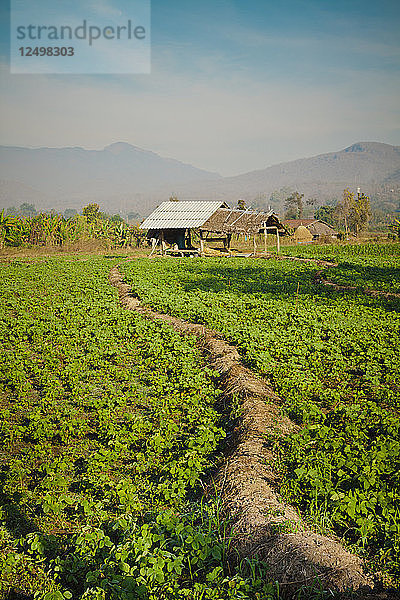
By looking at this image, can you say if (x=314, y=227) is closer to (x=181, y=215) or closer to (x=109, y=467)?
(x=181, y=215)

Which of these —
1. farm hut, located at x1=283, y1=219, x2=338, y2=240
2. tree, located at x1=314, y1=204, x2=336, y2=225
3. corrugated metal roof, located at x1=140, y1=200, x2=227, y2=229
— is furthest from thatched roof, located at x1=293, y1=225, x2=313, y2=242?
tree, located at x1=314, y1=204, x2=336, y2=225

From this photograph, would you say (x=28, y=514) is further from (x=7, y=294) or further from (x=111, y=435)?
(x=7, y=294)

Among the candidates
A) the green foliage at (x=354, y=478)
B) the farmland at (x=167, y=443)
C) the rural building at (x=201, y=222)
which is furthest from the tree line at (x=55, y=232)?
the green foliage at (x=354, y=478)

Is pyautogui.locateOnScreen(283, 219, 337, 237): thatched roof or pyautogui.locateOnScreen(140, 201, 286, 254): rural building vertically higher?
pyautogui.locateOnScreen(283, 219, 337, 237): thatched roof

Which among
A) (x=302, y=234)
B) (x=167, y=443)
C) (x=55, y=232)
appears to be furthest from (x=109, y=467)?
(x=302, y=234)

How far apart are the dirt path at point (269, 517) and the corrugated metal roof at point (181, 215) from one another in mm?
28024

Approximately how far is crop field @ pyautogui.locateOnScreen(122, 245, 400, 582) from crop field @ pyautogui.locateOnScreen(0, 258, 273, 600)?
41.3 inches

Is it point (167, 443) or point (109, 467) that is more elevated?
point (167, 443)

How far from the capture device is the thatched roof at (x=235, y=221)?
111 feet

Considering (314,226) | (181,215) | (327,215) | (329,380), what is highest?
(327,215)

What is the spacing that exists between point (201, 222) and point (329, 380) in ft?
89.2

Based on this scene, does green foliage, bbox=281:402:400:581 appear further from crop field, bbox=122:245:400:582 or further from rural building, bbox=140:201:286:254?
rural building, bbox=140:201:286:254

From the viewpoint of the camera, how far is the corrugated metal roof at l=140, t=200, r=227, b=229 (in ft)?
114

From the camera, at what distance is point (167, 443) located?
5961mm
